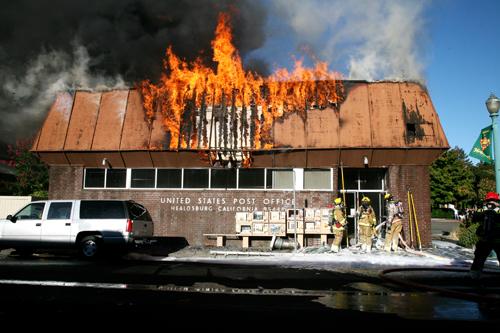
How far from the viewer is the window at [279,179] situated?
53.0 feet

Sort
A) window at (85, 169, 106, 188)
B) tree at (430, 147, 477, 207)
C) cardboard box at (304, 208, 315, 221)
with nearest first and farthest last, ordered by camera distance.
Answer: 1. cardboard box at (304, 208, 315, 221)
2. window at (85, 169, 106, 188)
3. tree at (430, 147, 477, 207)

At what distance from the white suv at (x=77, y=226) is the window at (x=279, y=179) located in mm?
5236

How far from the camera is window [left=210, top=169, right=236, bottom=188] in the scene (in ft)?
53.5

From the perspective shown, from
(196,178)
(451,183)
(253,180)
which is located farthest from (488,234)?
(451,183)

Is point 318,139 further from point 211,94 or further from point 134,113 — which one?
point 134,113

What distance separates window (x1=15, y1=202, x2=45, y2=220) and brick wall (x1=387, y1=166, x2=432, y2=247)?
11.6 meters

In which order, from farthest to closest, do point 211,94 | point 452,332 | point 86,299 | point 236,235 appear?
point 211,94
point 236,235
point 86,299
point 452,332

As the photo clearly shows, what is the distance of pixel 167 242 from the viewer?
642 inches

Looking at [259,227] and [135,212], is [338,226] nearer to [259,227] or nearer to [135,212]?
[259,227]

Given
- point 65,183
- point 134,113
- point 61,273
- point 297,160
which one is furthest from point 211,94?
point 61,273

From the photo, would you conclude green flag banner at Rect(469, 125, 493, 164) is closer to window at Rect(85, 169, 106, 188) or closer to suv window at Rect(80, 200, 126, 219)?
suv window at Rect(80, 200, 126, 219)

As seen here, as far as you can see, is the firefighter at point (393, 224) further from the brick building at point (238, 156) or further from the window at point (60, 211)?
the window at point (60, 211)

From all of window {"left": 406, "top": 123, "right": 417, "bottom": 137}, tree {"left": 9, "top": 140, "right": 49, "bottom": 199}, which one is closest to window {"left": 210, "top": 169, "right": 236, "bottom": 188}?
window {"left": 406, "top": 123, "right": 417, "bottom": 137}

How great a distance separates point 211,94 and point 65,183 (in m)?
6.83
